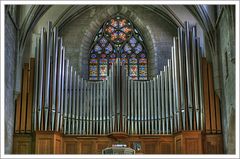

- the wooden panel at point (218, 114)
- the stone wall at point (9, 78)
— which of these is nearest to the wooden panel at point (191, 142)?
the wooden panel at point (218, 114)

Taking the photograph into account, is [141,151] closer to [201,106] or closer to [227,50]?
[201,106]

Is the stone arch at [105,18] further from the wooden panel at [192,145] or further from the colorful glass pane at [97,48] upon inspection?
the wooden panel at [192,145]

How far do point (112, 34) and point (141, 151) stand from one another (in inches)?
269

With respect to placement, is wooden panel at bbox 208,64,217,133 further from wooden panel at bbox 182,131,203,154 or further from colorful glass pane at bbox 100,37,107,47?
colorful glass pane at bbox 100,37,107,47

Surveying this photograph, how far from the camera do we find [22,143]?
22.5m

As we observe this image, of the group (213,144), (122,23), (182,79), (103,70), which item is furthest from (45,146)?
(122,23)

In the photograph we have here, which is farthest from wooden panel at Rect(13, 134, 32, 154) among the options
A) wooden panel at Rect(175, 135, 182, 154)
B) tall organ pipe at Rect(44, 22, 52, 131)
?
wooden panel at Rect(175, 135, 182, 154)

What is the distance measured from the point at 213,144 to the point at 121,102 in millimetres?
4387

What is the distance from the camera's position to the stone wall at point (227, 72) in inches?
766

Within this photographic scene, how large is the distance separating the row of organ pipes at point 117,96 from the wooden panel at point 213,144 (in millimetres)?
739

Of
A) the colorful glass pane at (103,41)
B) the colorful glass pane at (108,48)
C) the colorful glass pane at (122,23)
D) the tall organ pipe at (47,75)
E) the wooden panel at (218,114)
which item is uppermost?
the colorful glass pane at (122,23)

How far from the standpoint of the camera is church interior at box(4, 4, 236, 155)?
72.2 feet

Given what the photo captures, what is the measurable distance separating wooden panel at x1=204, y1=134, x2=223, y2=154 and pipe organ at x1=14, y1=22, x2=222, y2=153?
0.14ft

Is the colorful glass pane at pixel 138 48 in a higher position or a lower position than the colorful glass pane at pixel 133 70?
higher
